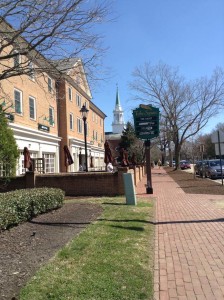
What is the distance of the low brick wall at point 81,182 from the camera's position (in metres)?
16.2

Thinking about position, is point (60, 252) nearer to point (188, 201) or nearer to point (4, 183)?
point (188, 201)

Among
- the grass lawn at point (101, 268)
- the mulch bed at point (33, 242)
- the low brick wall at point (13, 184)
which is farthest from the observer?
the low brick wall at point (13, 184)

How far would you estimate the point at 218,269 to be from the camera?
18.0 feet

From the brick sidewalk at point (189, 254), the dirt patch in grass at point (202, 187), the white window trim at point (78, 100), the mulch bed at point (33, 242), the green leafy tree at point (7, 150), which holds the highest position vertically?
the white window trim at point (78, 100)

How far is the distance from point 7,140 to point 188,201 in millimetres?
9067

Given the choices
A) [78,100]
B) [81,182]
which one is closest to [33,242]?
[81,182]

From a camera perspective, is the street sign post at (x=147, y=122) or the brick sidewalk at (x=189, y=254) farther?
the street sign post at (x=147, y=122)

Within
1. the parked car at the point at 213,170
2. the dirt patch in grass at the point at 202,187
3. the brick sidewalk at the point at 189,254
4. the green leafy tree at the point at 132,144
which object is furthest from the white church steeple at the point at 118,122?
the brick sidewalk at the point at 189,254

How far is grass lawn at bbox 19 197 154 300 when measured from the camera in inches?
171

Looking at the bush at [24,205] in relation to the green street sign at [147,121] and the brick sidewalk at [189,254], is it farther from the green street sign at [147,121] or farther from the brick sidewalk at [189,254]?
the green street sign at [147,121]

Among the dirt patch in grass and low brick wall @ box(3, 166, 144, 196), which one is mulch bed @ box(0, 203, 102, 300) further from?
the dirt patch in grass

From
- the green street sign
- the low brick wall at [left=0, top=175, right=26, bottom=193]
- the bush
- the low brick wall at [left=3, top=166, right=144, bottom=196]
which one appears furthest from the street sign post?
the bush

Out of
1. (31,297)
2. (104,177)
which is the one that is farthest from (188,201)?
(31,297)

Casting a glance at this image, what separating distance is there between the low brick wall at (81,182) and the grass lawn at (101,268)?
300 inches
